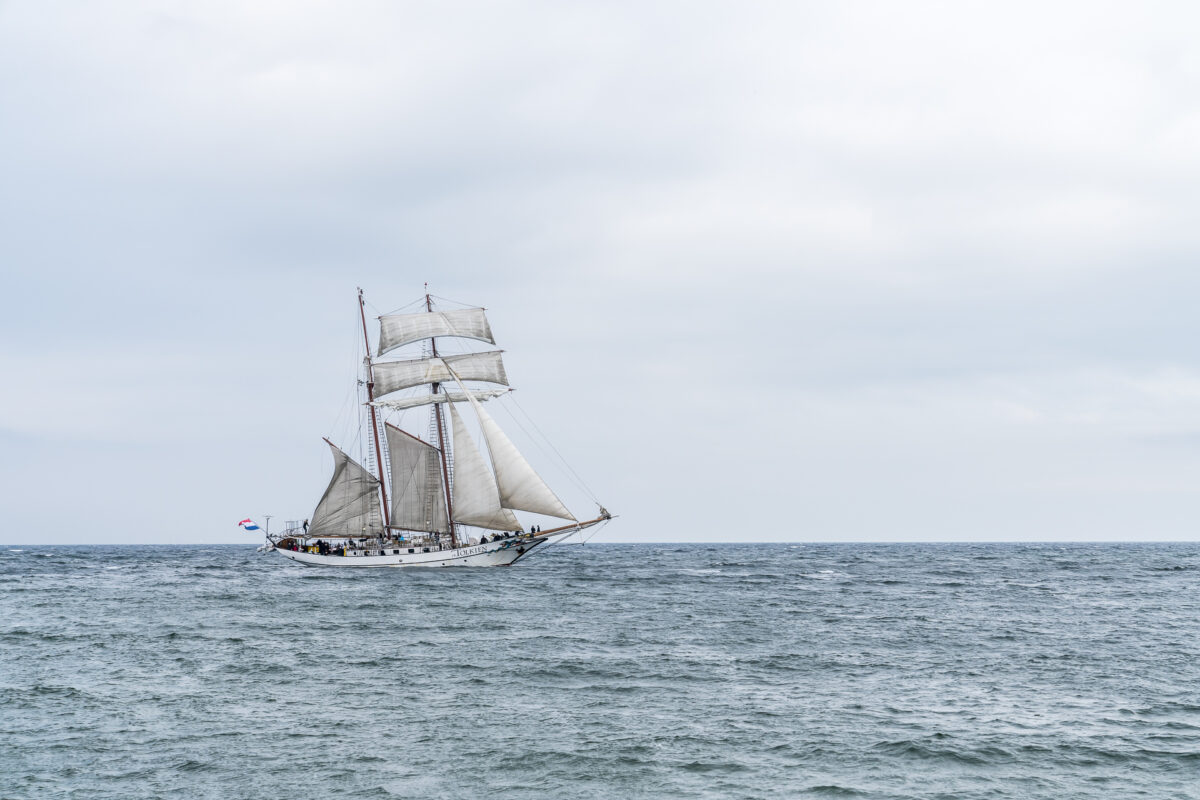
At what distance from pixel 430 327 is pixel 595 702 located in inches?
2841

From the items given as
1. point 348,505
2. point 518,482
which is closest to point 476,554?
point 518,482

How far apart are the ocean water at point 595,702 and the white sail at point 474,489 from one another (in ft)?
98.8

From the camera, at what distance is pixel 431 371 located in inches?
3708

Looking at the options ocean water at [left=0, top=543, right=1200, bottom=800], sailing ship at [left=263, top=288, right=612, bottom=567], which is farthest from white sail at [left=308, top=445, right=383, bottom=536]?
ocean water at [left=0, top=543, right=1200, bottom=800]

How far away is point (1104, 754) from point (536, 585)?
5065cm

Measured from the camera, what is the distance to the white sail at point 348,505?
91375mm

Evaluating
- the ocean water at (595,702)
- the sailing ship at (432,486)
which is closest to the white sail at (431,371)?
the sailing ship at (432,486)

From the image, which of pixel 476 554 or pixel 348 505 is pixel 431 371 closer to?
pixel 348 505

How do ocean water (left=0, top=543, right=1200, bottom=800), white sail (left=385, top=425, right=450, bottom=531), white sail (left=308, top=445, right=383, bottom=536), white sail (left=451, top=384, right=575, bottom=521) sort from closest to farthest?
ocean water (left=0, top=543, right=1200, bottom=800) → white sail (left=451, top=384, right=575, bottom=521) → white sail (left=385, top=425, right=450, bottom=531) → white sail (left=308, top=445, right=383, bottom=536)

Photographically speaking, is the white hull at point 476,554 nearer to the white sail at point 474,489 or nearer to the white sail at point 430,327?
the white sail at point 474,489

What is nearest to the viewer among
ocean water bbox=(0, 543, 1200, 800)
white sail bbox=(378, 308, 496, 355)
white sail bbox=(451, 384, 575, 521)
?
ocean water bbox=(0, 543, 1200, 800)

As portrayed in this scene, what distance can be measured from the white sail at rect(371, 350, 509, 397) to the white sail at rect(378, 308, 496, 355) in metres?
1.80

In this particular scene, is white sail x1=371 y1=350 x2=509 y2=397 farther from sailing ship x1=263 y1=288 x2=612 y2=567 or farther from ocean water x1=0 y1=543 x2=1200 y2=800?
ocean water x1=0 y1=543 x2=1200 y2=800

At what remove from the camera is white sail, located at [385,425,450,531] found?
89.2m
